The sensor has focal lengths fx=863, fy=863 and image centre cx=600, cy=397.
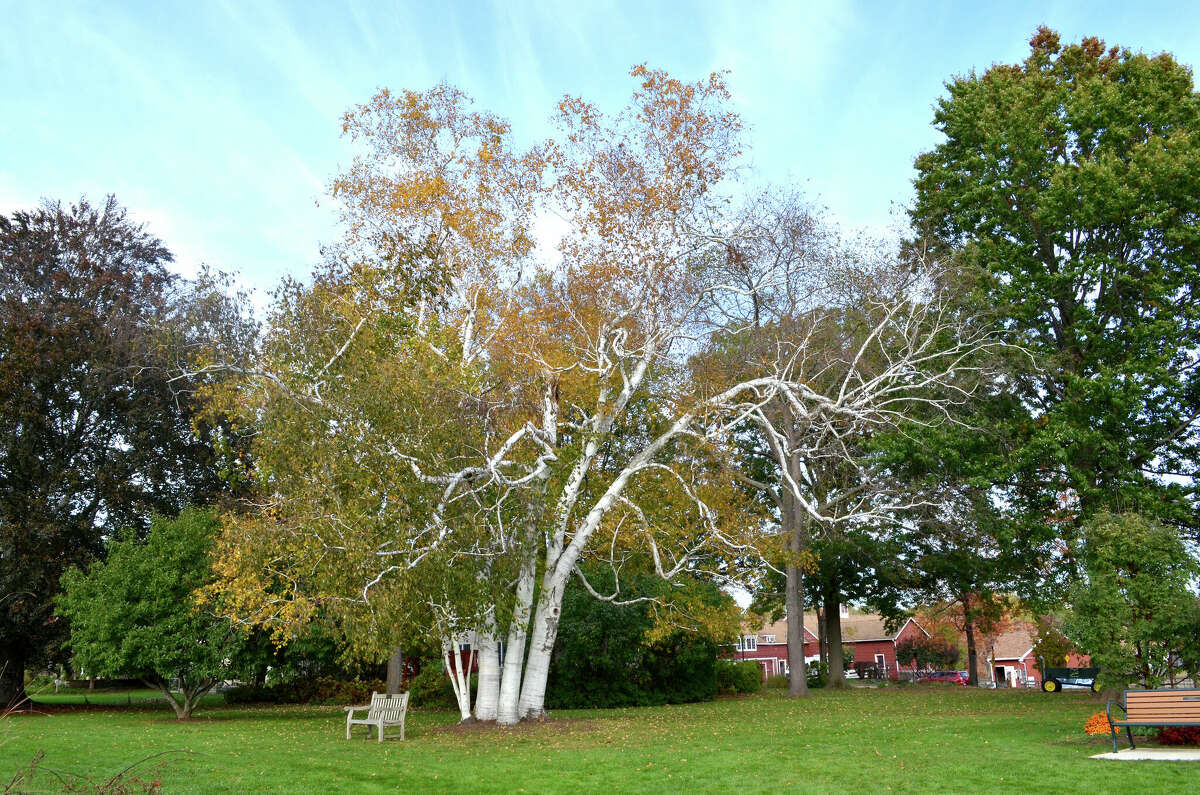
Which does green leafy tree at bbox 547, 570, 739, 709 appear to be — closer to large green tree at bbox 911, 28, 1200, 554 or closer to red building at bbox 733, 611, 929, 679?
large green tree at bbox 911, 28, 1200, 554

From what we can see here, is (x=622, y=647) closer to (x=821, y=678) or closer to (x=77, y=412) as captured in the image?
(x=77, y=412)

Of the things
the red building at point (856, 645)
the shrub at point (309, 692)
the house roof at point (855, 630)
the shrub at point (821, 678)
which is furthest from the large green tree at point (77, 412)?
the house roof at point (855, 630)

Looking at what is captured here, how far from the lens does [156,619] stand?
21812mm

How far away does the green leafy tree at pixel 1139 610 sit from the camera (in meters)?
13.4

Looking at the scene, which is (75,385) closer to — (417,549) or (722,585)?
(417,549)

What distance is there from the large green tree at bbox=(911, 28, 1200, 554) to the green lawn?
5.52 meters

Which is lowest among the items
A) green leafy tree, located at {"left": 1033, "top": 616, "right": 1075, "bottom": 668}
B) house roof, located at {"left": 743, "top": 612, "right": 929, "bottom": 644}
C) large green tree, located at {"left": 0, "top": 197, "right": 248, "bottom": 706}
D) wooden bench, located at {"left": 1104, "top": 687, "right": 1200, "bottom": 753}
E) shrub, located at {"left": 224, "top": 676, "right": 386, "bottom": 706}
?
shrub, located at {"left": 224, "top": 676, "right": 386, "bottom": 706}

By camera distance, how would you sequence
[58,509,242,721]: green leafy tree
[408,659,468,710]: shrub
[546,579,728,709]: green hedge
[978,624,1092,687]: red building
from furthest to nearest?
1. [978,624,1092,687]: red building
2. [408,659,468,710]: shrub
3. [546,579,728,709]: green hedge
4. [58,509,242,721]: green leafy tree

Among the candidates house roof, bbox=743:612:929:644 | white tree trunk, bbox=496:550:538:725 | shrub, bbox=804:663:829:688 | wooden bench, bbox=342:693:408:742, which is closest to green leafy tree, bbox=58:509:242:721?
wooden bench, bbox=342:693:408:742

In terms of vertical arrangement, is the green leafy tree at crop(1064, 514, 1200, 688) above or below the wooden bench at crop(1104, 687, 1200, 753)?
above

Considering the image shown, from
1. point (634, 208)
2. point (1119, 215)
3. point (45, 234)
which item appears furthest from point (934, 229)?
point (45, 234)

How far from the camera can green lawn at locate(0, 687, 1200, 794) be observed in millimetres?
9742

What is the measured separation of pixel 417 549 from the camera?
607 inches

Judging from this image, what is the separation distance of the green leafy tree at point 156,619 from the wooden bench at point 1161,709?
19233mm
